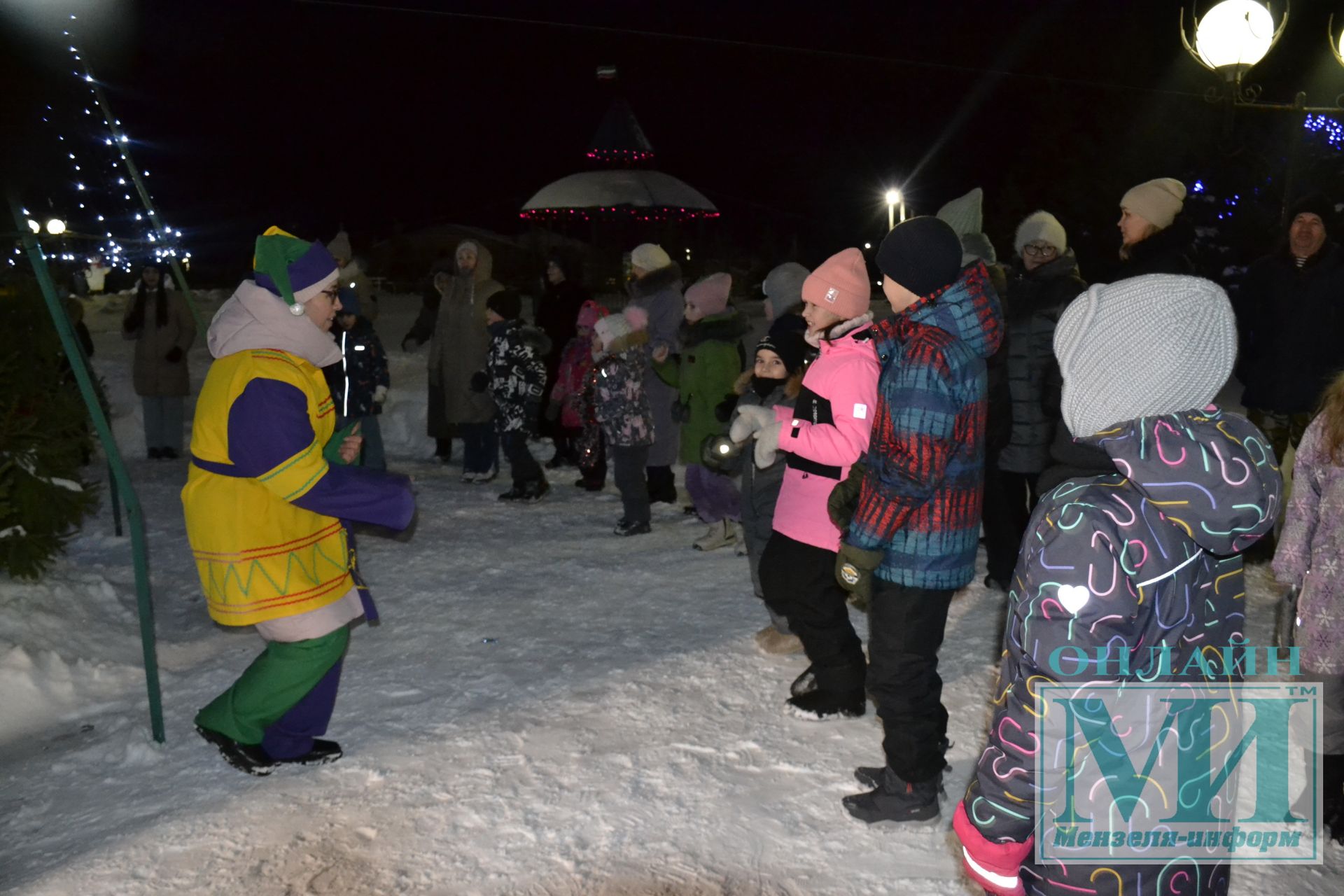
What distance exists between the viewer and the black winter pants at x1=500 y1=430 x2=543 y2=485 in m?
8.20

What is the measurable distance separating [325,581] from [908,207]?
3717cm

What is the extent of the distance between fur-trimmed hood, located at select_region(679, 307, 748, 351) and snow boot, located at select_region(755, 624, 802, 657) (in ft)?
7.54

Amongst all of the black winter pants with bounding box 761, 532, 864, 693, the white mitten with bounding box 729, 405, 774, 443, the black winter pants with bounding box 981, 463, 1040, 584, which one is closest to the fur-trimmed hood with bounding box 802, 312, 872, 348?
the white mitten with bounding box 729, 405, 774, 443

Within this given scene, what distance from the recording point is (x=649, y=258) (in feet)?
25.6

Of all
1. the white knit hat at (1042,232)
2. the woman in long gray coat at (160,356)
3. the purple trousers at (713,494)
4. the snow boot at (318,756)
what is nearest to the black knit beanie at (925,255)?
the white knit hat at (1042,232)

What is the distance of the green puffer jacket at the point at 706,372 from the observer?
6.78 m

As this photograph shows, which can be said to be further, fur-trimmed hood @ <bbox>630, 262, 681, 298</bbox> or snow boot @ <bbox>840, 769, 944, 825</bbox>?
fur-trimmed hood @ <bbox>630, 262, 681, 298</bbox>

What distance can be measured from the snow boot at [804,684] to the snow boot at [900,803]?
37.8 inches

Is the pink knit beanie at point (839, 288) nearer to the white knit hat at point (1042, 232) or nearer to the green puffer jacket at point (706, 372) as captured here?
the white knit hat at point (1042, 232)

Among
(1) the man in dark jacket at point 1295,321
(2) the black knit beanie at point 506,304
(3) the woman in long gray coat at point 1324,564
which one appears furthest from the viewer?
(2) the black knit beanie at point 506,304

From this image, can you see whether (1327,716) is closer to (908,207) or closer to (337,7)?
(337,7)

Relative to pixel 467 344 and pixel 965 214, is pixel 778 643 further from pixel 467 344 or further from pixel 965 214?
pixel 467 344

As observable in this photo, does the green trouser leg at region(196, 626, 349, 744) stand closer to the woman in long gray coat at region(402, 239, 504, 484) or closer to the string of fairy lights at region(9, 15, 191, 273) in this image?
the string of fairy lights at region(9, 15, 191, 273)

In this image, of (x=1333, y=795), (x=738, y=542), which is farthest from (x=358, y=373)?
(x=1333, y=795)
